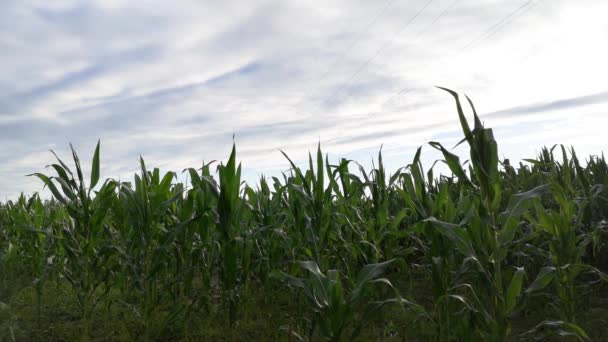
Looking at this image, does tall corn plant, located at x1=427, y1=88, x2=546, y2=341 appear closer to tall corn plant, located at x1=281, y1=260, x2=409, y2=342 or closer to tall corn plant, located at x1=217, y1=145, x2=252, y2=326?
tall corn plant, located at x1=281, y1=260, x2=409, y2=342

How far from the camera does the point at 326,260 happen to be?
3.46 m

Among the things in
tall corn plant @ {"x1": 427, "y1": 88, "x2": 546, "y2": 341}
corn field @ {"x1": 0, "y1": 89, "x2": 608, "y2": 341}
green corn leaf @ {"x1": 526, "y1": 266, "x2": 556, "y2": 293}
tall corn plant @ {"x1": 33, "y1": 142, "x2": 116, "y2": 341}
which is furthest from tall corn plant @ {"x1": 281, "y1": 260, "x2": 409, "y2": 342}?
tall corn plant @ {"x1": 33, "y1": 142, "x2": 116, "y2": 341}

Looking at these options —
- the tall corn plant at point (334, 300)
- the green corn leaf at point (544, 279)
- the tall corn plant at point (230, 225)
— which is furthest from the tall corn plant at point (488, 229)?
the tall corn plant at point (230, 225)

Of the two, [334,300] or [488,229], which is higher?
[488,229]

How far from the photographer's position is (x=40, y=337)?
3783mm

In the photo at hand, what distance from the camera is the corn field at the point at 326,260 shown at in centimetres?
228

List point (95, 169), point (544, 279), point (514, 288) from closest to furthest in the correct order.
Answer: point (514, 288), point (544, 279), point (95, 169)

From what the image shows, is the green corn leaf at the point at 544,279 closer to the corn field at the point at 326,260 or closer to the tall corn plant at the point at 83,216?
the corn field at the point at 326,260

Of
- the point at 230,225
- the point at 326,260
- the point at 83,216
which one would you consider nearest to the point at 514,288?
the point at 326,260

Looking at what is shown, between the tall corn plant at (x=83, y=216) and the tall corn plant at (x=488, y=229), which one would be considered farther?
A: the tall corn plant at (x=83, y=216)

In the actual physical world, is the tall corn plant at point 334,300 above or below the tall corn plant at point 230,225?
below

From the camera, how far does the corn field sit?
7.48 ft

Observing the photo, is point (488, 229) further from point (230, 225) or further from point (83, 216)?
point (83, 216)

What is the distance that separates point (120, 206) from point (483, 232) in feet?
9.10
